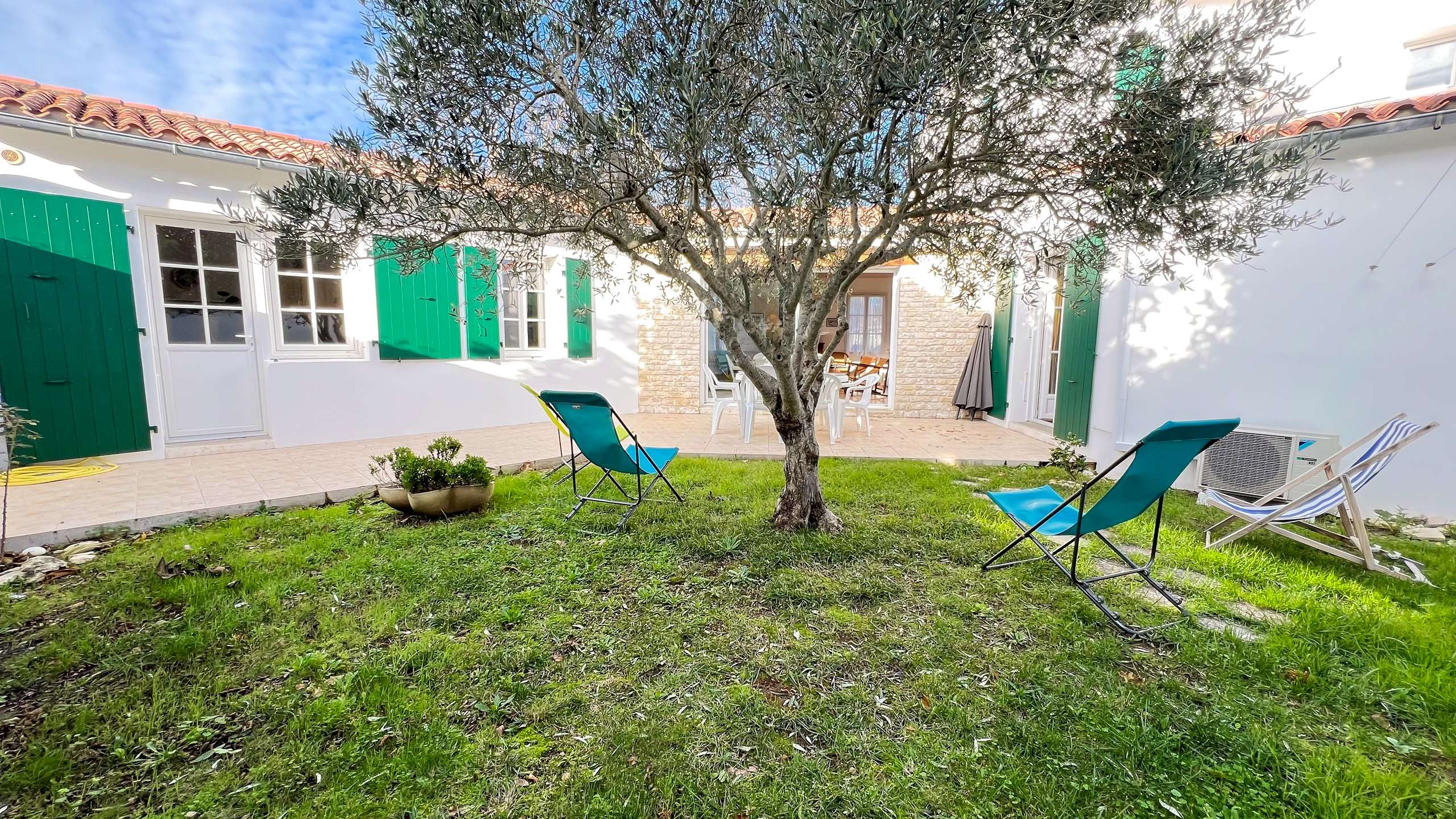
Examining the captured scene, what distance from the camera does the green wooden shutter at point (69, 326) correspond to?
15.9ft

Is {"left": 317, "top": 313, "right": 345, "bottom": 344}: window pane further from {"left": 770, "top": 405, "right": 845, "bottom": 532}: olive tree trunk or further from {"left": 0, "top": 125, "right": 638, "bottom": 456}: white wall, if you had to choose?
{"left": 770, "top": 405, "right": 845, "bottom": 532}: olive tree trunk

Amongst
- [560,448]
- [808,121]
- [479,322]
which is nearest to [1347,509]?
[808,121]

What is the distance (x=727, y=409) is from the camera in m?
10.4

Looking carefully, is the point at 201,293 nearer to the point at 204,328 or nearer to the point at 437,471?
the point at 204,328

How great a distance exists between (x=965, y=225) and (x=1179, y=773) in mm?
2866

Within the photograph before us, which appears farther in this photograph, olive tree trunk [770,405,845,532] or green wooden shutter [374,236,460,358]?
green wooden shutter [374,236,460,358]

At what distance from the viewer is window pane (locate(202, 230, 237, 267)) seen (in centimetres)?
593

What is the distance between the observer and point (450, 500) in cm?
414

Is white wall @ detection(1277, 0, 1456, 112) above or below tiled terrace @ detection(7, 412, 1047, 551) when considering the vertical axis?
above

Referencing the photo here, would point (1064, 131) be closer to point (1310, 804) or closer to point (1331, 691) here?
point (1331, 691)

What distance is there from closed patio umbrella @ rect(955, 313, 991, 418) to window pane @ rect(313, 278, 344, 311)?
883cm

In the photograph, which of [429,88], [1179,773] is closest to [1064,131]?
[1179,773]

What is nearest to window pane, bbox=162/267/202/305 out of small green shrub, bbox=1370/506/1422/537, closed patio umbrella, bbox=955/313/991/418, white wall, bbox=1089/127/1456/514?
white wall, bbox=1089/127/1456/514

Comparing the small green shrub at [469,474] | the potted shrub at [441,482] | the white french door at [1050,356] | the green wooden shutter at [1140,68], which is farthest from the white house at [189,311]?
the white french door at [1050,356]
